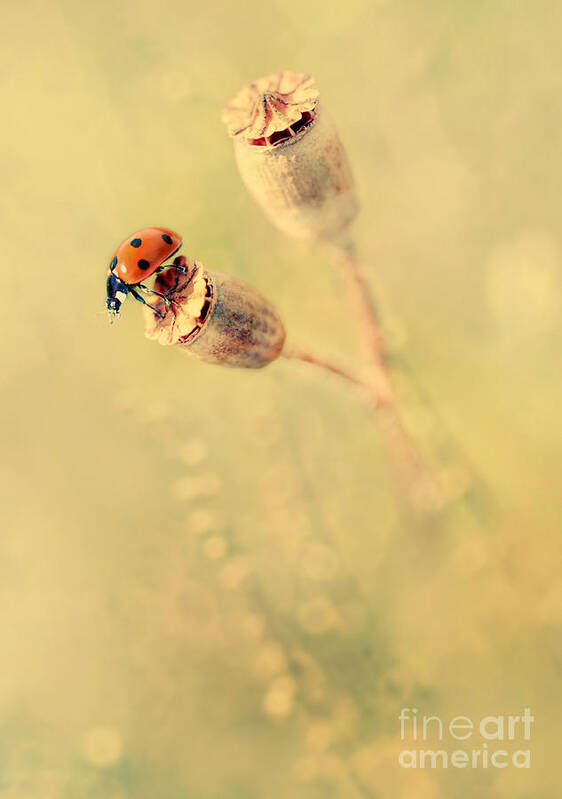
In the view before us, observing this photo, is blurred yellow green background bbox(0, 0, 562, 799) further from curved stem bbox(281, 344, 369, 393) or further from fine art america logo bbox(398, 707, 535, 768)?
curved stem bbox(281, 344, 369, 393)

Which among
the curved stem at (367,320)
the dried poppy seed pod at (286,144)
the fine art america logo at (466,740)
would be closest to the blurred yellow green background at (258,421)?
the fine art america logo at (466,740)

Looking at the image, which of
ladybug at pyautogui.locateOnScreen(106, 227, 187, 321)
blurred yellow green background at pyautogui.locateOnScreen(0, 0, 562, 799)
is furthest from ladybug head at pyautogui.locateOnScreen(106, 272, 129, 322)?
blurred yellow green background at pyautogui.locateOnScreen(0, 0, 562, 799)

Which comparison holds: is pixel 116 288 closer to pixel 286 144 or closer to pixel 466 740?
pixel 286 144

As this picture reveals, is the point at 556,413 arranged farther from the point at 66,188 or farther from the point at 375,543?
the point at 66,188

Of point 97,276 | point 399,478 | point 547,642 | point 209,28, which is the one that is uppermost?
point 209,28

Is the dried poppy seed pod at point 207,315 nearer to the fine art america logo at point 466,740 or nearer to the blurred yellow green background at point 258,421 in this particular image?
the blurred yellow green background at point 258,421

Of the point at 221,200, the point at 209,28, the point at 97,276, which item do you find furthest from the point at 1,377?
the point at 209,28
